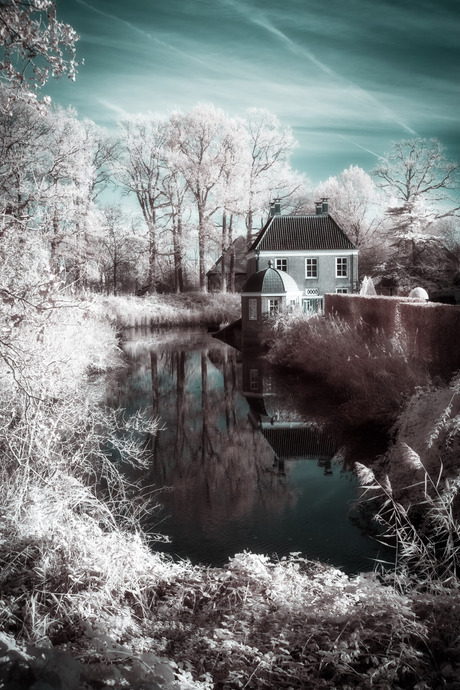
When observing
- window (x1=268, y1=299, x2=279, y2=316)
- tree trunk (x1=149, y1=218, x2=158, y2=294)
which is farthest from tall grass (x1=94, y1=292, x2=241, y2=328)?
window (x1=268, y1=299, x2=279, y2=316)

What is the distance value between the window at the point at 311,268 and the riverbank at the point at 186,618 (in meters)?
30.7

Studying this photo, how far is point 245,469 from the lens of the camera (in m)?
10.5

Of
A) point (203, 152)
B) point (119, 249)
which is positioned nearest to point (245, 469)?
point (203, 152)

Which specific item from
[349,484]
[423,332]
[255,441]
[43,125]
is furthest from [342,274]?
[349,484]

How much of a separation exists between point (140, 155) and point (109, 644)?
119 ft

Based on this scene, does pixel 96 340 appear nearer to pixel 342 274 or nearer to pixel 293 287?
pixel 293 287

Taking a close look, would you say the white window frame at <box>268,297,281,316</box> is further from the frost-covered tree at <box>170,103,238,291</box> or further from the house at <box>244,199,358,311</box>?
the frost-covered tree at <box>170,103,238,291</box>

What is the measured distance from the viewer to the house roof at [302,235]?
117 feet

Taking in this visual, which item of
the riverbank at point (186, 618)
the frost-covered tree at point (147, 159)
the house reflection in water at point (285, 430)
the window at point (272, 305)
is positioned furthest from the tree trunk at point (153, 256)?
the riverbank at point (186, 618)

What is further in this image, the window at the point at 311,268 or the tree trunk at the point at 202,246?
the tree trunk at the point at 202,246

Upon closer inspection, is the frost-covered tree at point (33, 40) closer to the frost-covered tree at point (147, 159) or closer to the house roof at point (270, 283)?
the house roof at point (270, 283)

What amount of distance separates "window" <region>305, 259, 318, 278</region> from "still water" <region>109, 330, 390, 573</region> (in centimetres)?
1715

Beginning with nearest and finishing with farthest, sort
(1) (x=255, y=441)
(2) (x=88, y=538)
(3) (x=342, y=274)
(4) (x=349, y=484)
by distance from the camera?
(2) (x=88, y=538) < (4) (x=349, y=484) < (1) (x=255, y=441) < (3) (x=342, y=274)

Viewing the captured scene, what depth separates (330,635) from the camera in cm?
467
